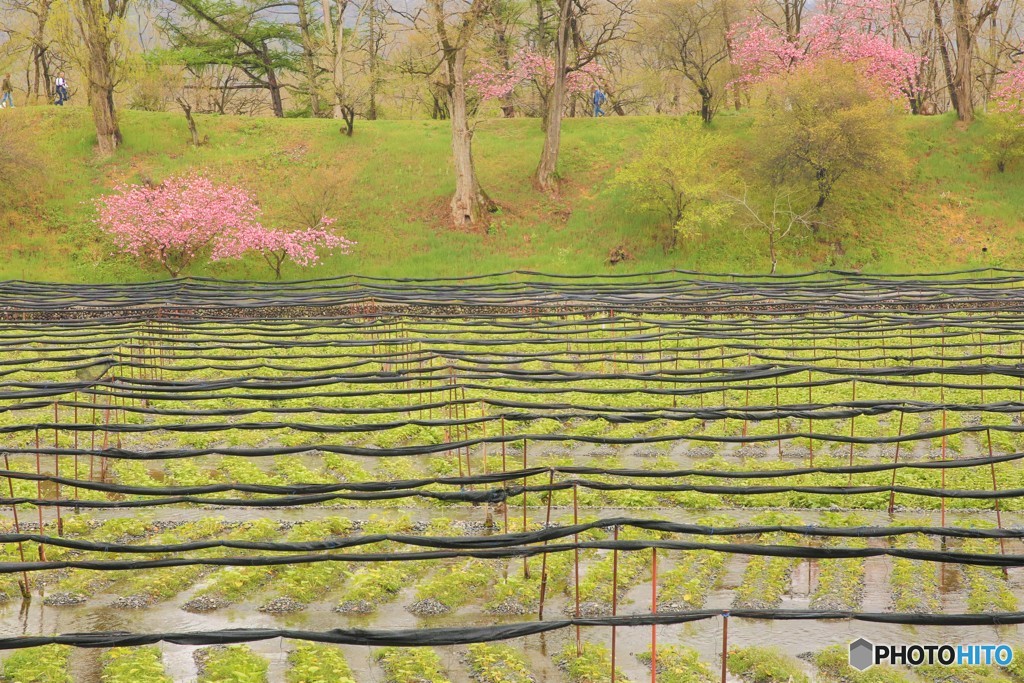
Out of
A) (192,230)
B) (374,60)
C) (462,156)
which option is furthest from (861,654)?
(374,60)

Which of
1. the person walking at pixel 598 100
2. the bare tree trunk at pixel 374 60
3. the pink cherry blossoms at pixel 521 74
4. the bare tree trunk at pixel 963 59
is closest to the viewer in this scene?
the bare tree trunk at pixel 374 60

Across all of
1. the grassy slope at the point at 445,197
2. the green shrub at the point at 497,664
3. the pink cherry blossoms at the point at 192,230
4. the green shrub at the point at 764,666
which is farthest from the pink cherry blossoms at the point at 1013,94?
the green shrub at the point at 497,664

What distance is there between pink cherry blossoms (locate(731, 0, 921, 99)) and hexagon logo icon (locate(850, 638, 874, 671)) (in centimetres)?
2908

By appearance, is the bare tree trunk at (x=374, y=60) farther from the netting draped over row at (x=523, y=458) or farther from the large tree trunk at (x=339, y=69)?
the netting draped over row at (x=523, y=458)

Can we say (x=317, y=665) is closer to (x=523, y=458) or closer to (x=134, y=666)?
(x=134, y=666)

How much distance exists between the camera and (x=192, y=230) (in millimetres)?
28438

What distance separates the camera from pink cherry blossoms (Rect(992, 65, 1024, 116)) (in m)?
33.1

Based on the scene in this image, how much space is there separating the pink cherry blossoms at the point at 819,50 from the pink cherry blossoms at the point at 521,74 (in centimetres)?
539

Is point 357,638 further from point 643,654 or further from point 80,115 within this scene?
point 80,115

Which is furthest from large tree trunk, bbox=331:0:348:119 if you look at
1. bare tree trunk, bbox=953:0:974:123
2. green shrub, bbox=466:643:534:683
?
green shrub, bbox=466:643:534:683

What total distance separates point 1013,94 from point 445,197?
1894 centimetres

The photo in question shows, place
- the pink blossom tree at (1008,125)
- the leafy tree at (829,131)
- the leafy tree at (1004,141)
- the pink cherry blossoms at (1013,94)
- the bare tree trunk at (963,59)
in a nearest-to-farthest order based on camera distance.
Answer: the leafy tree at (829,131), the pink cherry blossoms at (1013,94), the pink blossom tree at (1008,125), the leafy tree at (1004,141), the bare tree trunk at (963,59)

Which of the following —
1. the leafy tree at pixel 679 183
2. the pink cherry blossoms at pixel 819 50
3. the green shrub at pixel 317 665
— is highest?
the pink cherry blossoms at pixel 819 50

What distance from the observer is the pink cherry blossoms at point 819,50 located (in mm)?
35312
